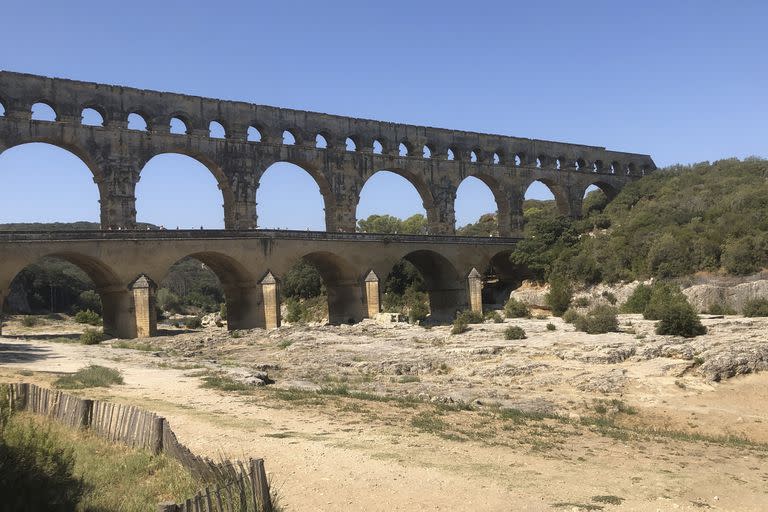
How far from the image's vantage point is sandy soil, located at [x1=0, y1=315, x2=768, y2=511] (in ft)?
23.3

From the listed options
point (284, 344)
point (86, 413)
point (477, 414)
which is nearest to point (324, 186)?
point (284, 344)

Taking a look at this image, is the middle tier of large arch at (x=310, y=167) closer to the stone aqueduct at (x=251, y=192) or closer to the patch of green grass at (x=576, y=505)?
the stone aqueduct at (x=251, y=192)

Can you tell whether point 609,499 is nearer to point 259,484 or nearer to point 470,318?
point 259,484

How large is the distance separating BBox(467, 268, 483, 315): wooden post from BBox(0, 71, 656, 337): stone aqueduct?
0.06 m

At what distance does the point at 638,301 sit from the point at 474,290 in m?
9.22

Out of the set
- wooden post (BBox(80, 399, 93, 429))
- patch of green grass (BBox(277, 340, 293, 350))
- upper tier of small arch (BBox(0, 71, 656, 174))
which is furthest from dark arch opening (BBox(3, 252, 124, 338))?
wooden post (BBox(80, 399, 93, 429))

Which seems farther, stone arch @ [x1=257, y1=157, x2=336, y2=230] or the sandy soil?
stone arch @ [x1=257, y1=157, x2=336, y2=230]

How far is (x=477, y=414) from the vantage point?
11.8m

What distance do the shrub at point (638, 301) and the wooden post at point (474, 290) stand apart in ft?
26.7

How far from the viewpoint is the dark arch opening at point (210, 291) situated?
31672 mm

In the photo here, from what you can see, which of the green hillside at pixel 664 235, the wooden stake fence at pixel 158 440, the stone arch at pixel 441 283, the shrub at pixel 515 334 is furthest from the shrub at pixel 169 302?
the wooden stake fence at pixel 158 440

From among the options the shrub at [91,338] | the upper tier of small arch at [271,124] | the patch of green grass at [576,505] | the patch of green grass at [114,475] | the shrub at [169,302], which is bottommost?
the patch of green grass at [576,505]

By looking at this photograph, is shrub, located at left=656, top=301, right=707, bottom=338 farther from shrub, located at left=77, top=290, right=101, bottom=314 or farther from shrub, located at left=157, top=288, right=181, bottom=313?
shrub, located at left=157, top=288, right=181, bottom=313

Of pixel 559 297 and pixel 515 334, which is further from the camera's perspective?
pixel 559 297
